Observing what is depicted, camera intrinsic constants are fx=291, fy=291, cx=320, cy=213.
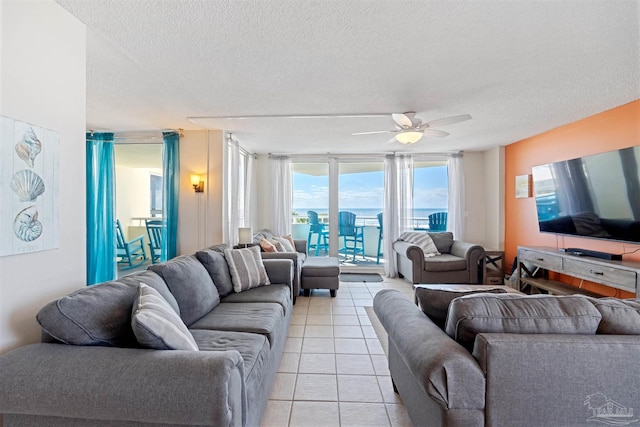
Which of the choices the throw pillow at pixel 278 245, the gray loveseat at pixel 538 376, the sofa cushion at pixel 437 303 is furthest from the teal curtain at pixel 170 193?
the gray loveseat at pixel 538 376

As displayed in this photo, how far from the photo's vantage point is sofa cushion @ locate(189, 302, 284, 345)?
6.50ft

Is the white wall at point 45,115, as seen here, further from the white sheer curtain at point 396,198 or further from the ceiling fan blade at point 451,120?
the white sheer curtain at point 396,198

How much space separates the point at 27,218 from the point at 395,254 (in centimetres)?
504

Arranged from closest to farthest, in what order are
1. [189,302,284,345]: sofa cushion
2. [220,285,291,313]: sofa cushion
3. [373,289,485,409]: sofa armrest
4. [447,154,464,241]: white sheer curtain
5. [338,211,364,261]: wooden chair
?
[373,289,485,409]: sofa armrest, [189,302,284,345]: sofa cushion, [220,285,291,313]: sofa cushion, [447,154,464,241]: white sheer curtain, [338,211,364,261]: wooden chair

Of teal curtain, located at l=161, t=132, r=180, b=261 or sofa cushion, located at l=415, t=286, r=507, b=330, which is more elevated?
teal curtain, located at l=161, t=132, r=180, b=261

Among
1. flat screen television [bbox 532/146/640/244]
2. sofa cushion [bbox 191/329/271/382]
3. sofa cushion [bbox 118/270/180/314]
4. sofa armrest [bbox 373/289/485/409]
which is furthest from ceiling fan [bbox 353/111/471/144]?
sofa cushion [bbox 118/270/180/314]

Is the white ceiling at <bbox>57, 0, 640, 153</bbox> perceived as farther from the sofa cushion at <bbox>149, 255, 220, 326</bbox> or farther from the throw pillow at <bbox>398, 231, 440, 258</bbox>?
the throw pillow at <bbox>398, 231, 440, 258</bbox>

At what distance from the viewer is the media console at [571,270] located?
8.62ft

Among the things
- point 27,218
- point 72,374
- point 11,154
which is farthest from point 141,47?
point 72,374

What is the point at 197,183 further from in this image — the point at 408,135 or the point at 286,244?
the point at 408,135

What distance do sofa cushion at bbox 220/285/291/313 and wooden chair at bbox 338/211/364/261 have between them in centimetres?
314

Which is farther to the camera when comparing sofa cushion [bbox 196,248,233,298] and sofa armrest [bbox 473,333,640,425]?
sofa cushion [bbox 196,248,233,298]

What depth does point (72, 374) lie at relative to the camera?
3.56 feet

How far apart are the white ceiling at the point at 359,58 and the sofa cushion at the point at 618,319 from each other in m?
1.59
